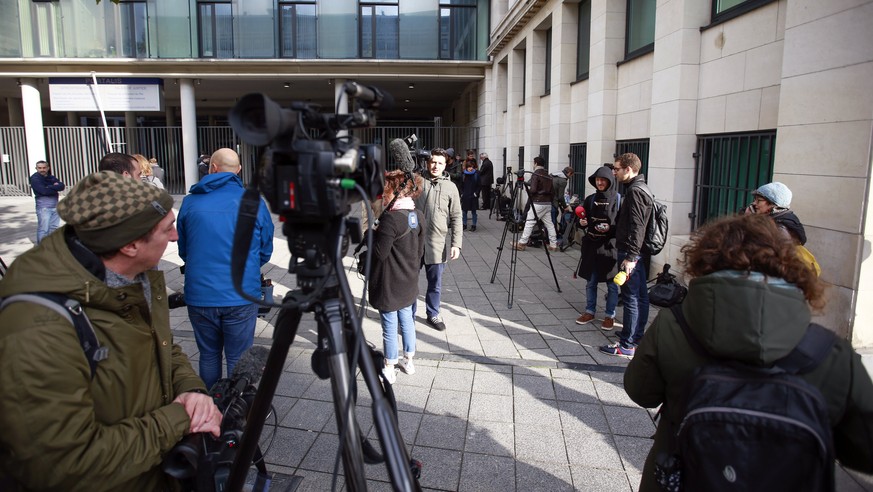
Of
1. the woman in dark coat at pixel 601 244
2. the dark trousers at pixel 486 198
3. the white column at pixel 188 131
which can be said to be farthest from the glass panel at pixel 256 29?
the woman in dark coat at pixel 601 244

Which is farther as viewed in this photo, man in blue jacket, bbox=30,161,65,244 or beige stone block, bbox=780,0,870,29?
man in blue jacket, bbox=30,161,65,244

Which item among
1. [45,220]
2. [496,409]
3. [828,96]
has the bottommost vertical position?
[496,409]

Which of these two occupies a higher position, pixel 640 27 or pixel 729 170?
pixel 640 27

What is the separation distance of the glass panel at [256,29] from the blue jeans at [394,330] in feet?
52.9

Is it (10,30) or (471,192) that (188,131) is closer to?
(10,30)

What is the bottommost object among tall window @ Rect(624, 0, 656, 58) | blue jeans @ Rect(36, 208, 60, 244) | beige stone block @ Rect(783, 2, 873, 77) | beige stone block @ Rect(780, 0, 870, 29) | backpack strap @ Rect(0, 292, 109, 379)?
blue jeans @ Rect(36, 208, 60, 244)

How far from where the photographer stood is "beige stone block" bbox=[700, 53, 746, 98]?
6230mm

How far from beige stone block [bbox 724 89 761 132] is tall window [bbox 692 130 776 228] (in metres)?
0.12

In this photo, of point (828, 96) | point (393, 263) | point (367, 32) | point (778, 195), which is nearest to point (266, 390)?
point (393, 263)

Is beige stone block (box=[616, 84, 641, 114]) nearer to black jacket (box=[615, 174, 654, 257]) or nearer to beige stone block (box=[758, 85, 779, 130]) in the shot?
beige stone block (box=[758, 85, 779, 130])

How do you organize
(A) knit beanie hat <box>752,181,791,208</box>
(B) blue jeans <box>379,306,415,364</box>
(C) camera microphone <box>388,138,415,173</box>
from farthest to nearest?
(C) camera microphone <box>388,138,415,173</box> → (B) blue jeans <box>379,306,415,364</box> → (A) knit beanie hat <box>752,181,791,208</box>

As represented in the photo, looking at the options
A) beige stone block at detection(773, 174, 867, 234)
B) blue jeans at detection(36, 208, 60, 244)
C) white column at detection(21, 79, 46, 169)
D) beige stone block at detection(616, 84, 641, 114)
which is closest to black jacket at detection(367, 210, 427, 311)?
beige stone block at detection(773, 174, 867, 234)

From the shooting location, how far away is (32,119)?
19234 millimetres

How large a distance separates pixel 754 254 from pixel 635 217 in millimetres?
3299
